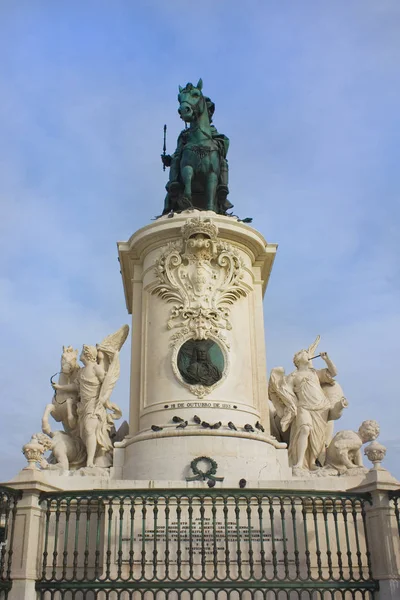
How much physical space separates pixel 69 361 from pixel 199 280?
3.42 meters

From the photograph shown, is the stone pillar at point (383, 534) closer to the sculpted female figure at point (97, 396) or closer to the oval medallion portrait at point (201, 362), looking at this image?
the oval medallion portrait at point (201, 362)

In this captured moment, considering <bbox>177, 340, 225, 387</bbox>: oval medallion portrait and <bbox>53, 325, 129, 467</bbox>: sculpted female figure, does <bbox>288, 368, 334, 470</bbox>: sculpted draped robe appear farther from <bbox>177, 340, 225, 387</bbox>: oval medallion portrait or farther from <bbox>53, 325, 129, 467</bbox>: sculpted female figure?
<bbox>53, 325, 129, 467</bbox>: sculpted female figure

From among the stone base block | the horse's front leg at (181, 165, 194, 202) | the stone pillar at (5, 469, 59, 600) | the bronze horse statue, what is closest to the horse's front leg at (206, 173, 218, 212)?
the bronze horse statue

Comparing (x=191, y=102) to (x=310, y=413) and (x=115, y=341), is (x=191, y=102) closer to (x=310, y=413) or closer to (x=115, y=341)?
(x=115, y=341)

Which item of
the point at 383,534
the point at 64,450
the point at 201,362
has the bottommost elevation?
the point at 383,534

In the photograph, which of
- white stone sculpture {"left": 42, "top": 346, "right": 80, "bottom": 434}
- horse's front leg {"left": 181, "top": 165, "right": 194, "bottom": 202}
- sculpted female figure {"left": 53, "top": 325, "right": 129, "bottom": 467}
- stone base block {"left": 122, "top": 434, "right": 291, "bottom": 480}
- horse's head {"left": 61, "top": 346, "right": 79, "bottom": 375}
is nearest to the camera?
stone base block {"left": 122, "top": 434, "right": 291, "bottom": 480}

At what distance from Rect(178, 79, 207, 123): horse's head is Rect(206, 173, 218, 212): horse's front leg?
1.62 m

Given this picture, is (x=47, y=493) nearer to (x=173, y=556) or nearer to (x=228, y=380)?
(x=173, y=556)

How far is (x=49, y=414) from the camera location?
14086 millimetres

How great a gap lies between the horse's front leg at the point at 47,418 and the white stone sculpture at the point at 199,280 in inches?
120

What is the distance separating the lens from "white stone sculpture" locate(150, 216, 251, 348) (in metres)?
13.8

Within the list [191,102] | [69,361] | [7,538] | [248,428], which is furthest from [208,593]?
[191,102]

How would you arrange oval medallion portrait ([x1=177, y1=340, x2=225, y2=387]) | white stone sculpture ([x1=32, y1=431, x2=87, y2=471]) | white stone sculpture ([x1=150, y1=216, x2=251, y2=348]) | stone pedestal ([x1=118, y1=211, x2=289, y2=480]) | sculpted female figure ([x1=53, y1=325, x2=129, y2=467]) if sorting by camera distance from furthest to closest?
white stone sculpture ([x1=150, y1=216, x2=251, y2=348]) < sculpted female figure ([x1=53, y1=325, x2=129, y2=467]) < oval medallion portrait ([x1=177, y1=340, x2=225, y2=387]) < white stone sculpture ([x1=32, y1=431, x2=87, y2=471]) < stone pedestal ([x1=118, y1=211, x2=289, y2=480])

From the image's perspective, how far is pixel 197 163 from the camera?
1616 centimetres
